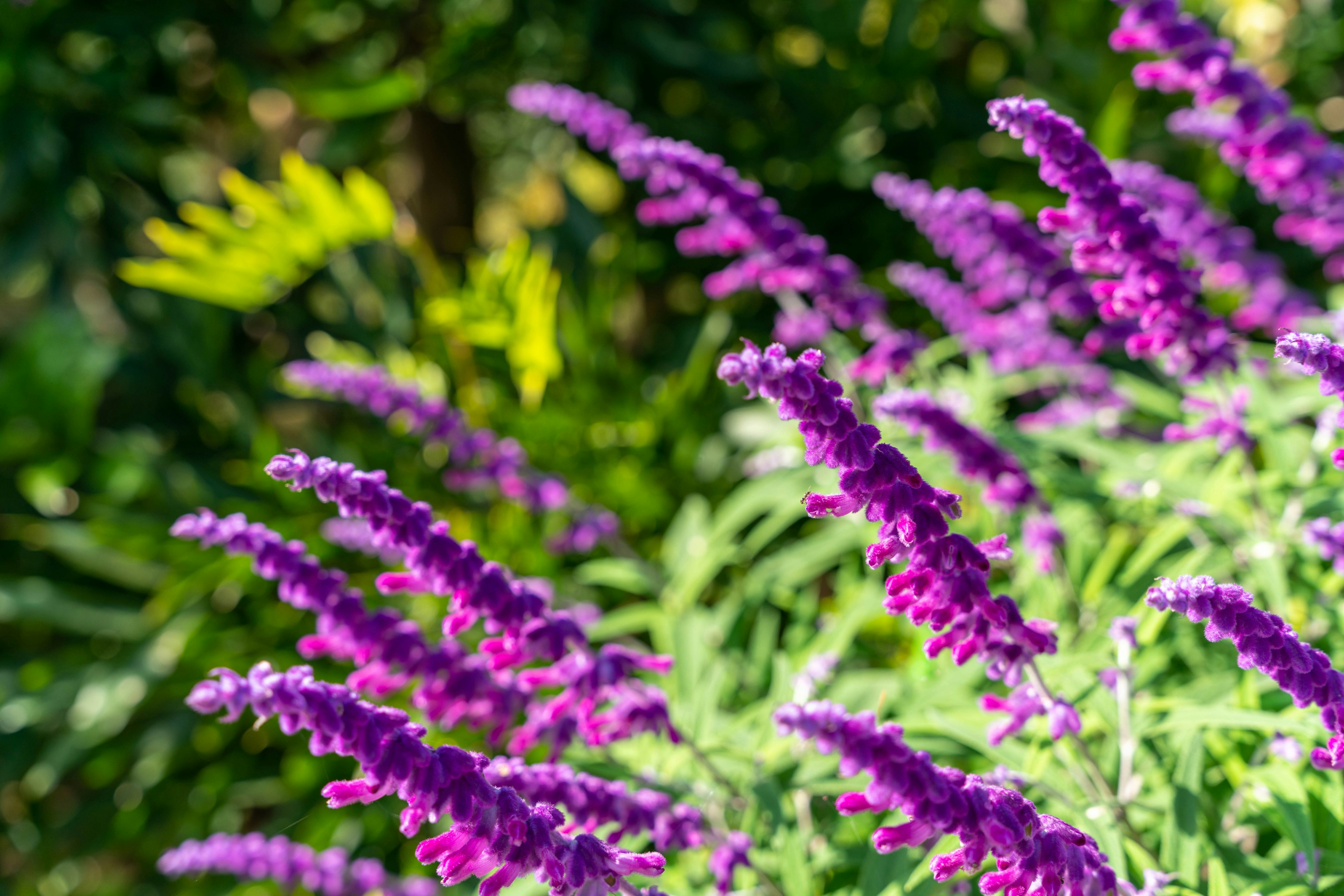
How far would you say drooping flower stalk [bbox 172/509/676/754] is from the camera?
4.24 feet

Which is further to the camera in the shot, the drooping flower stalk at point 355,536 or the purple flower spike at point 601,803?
the drooping flower stalk at point 355,536

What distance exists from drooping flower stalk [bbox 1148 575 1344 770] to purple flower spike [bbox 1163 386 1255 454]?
0.70 metres

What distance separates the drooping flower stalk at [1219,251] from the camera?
2.00 metres

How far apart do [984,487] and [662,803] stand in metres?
0.80

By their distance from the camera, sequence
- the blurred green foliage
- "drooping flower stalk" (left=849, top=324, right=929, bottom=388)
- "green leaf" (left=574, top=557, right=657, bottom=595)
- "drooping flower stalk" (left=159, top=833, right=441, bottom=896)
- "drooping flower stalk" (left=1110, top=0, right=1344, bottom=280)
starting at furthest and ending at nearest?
the blurred green foliage → "green leaf" (left=574, top=557, right=657, bottom=595) → "drooping flower stalk" (left=849, top=324, right=929, bottom=388) → "drooping flower stalk" (left=159, top=833, right=441, bottom=896) → "drooping flower stalk" (left=1110, top=0, right=1344, bottom=280)

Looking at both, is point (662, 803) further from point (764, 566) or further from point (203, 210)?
point (203, 210)

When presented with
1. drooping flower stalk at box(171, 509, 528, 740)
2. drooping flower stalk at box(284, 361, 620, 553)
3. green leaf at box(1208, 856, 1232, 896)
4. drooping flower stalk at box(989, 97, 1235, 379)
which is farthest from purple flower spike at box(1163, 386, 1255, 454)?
drooping flower stalk at box(284, 361, 620, 553)

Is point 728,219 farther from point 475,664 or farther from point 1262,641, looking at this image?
point 1262,641

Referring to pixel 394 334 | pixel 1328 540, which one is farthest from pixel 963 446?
pixel 394 334

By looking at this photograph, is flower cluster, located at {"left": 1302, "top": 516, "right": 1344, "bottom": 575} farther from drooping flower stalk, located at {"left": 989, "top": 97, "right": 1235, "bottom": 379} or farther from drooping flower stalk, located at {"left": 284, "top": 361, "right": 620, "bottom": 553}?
drooping flower stalk, located at {"left": 284, "top": 361, "right": 620, "bottom": 553}

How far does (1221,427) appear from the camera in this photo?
5.11ft

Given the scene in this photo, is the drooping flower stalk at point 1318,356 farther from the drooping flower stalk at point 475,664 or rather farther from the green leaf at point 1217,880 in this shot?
the drooping flower stalk at point 475,664

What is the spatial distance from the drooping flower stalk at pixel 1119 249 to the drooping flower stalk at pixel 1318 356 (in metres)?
0.38

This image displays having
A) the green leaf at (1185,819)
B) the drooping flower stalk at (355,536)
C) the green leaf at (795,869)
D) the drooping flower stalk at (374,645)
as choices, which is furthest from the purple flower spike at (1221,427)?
the drooping flower stalk at (355,536)
